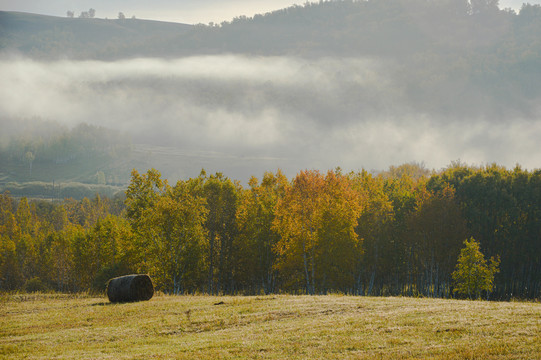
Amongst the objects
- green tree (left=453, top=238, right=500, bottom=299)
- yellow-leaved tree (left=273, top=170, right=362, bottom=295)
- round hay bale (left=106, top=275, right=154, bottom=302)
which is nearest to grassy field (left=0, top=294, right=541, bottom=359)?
round hay bale (left=106, top=275, right=154, bottom=302)

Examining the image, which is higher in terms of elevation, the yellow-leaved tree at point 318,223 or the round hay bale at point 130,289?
the yellow-leaved tree at point 318,223

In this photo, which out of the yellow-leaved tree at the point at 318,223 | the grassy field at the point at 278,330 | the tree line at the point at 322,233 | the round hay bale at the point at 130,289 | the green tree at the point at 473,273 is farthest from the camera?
the tree line at the point at 322,233

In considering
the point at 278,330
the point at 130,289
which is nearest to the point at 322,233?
the point at 130,289

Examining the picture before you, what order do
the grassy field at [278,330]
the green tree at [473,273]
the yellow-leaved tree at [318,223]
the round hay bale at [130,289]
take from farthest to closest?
the yellow-leaved tree at [318,223]
the green tree at [473,273]
the round hay bale at [130,289]
the grassy field at [278,330]

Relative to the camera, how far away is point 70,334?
1086 inches

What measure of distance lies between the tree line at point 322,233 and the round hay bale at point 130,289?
22543mm

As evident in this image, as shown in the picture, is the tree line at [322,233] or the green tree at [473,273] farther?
the tree line at [322,233]

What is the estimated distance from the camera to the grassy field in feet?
63.3

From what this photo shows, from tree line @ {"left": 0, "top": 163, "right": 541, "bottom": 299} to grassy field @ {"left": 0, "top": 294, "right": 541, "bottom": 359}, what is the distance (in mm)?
28341

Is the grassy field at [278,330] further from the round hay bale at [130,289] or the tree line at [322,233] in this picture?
the tree line at [322,233]

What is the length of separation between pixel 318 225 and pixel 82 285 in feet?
234

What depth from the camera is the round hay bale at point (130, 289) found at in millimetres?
39562

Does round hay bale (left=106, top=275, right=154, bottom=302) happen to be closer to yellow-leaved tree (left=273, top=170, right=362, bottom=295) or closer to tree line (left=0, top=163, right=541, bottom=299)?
tree line (left=0, top=163, right=541, bottom=299)

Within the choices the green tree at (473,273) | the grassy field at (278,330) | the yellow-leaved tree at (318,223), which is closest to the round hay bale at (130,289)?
the grassy field at (278,330)
